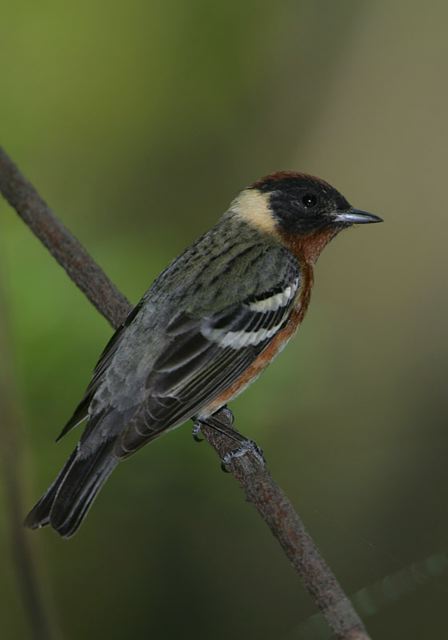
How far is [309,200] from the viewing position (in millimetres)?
5012

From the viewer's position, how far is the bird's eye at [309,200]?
5004mm

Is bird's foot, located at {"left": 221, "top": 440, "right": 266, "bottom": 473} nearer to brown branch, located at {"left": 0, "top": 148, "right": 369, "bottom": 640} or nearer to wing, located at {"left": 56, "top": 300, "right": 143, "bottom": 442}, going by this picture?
brown branch, located at {"left": 0, "top": 148, "right": 369, "bottom": 640}

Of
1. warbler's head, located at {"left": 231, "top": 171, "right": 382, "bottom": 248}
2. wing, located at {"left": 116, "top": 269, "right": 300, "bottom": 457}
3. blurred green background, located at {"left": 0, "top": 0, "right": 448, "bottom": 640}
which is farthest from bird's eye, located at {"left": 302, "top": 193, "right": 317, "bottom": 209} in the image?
blurred green background, located at {"left": 0, "top": 0, "right": 448, "bottom": 640}

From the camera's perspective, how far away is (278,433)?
6508 millimetres

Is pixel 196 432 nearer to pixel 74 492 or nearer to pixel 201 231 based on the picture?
pixel 74 492

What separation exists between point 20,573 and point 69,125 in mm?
5230

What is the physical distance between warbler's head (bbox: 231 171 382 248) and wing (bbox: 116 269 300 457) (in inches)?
16.5

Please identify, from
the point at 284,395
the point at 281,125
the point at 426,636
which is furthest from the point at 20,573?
the point at 281,125

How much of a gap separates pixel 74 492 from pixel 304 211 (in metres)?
1.94

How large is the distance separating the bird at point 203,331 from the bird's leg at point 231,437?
0.06m

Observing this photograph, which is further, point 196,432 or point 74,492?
point 196,432

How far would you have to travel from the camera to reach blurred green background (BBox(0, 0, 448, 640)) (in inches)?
209

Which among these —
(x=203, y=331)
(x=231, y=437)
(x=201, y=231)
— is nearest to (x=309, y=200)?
(x=203, y=331)

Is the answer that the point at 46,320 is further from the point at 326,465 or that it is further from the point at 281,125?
the point at 281,125
